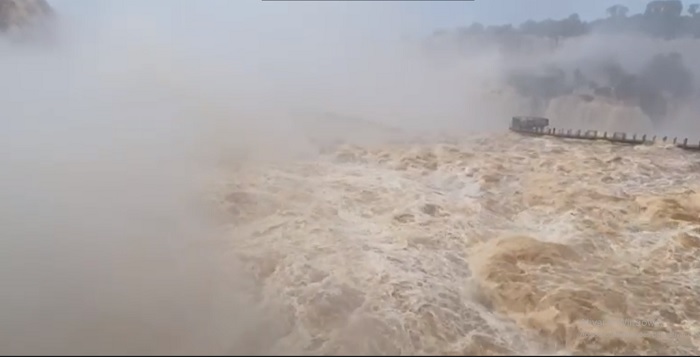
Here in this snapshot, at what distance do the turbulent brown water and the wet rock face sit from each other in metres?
7.94

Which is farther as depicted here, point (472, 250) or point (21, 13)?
point (21, 13)

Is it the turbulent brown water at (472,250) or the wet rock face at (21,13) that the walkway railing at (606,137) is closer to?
the turbulent brown water at (472,250)

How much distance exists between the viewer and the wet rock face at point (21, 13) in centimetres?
1232

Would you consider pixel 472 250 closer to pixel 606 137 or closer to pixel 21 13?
pixel 606 137

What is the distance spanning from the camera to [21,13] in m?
12.5

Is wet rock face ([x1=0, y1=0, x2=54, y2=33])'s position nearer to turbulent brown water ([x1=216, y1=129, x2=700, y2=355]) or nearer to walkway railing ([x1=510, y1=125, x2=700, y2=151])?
turbulent brown water ([x1=216, y1=129, x2=700, y2=355])

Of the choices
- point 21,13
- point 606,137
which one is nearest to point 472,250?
point 606,137

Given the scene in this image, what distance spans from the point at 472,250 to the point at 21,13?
464 inches

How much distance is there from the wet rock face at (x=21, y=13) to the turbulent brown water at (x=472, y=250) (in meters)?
7.94

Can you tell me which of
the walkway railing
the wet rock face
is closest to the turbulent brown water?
the walkway railing

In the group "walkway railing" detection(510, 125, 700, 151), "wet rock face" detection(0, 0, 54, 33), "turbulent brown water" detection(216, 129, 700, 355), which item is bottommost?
"turbulent brown water" detection(216, 129, 700, 355)

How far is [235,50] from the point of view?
11055 mm

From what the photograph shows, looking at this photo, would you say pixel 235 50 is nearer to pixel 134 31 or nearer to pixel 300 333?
pixel 134 31

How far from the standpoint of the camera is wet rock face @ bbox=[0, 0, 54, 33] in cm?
1232
